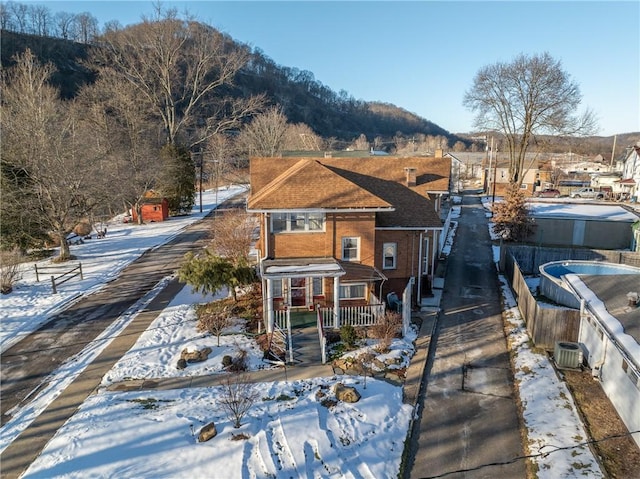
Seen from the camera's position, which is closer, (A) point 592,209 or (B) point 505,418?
(B) point 505,418

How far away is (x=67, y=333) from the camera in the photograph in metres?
18.2

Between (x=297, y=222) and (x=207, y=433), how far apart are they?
1077 cm

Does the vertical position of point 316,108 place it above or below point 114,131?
above

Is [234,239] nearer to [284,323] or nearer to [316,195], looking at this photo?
[316,195]

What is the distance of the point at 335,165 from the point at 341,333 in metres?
11.6

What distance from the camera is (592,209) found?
4512cm

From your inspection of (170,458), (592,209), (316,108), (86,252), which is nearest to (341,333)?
(170,458)

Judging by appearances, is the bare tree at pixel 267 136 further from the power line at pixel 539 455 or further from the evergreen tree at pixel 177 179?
the power line at pixel 539 455

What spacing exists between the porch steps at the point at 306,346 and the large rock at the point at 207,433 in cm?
467

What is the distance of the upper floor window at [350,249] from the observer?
794 inches

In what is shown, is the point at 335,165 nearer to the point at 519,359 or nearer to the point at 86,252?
the point at 519,359

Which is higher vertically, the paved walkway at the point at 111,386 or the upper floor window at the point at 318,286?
the upper floor window at the point at 318,286

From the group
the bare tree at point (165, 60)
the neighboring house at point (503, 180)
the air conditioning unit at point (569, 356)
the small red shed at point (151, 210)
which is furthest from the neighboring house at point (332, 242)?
the neighboring house at point (503, 180)

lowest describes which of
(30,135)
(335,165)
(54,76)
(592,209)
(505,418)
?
(505,418)
